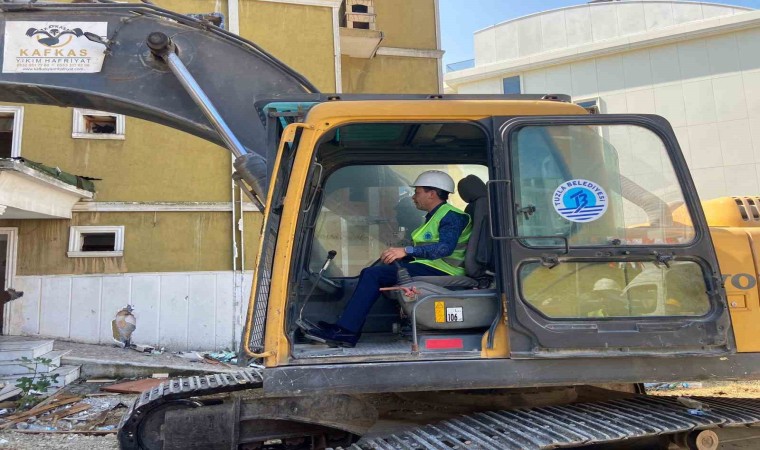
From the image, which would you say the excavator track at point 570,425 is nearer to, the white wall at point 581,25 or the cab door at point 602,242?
the cab door at point 602,242

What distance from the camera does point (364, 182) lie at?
161 inches

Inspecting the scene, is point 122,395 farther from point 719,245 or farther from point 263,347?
point 719,245

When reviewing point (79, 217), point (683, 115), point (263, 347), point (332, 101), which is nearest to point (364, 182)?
point (332, 101)

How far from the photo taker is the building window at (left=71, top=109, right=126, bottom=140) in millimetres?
10969

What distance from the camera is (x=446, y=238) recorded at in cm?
333

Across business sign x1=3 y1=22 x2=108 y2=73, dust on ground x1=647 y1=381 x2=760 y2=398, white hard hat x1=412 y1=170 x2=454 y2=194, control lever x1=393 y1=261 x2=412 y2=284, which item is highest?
business sign x1=3 y1=22 x2=108 y2=73

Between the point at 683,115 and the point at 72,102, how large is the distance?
18.5m

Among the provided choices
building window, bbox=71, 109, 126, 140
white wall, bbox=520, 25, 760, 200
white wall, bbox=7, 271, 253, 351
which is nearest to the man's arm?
white wall, bbox=7, 271, 253, 351

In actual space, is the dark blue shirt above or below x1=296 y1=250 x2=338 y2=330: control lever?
above

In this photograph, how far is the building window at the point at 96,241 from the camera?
34.9 ft

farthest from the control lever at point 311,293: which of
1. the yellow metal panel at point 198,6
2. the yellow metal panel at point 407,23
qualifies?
the yellow metal panel at point 407,23

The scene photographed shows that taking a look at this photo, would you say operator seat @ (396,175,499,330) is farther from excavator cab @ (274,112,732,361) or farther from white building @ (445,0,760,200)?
white building @ (445,0,760,200)

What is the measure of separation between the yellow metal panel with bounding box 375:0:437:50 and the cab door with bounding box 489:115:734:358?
13024 mm

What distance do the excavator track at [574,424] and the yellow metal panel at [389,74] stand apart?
12488 millimetres
